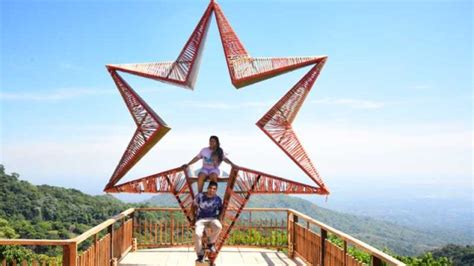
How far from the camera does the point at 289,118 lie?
26.3 feet

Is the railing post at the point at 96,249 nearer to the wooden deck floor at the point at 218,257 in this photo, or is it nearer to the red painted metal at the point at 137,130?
the red painted metal at the point at 137,130

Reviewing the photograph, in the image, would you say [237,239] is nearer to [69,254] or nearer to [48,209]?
[69,254]

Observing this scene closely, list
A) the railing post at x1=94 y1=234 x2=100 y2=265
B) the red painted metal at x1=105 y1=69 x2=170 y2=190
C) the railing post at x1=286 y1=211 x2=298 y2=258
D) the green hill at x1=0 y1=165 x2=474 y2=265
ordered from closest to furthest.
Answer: the railing post at x1=94 y1=234 x2=100 y2=265 < the red painted metal at x1=105 y1=69 x2=170 y2=190 < the railing post at x1=286 y1=211 x2=298 y2=258 < the green hill at x1=0 y1=165 x2=474 y2=265

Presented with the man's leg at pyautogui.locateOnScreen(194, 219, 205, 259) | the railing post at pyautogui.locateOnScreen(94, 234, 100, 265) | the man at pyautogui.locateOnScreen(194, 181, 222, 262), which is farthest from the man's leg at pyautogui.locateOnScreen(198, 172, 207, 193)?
the railing post at pyautogui.locateOnScreen(94, 234, 100, 265)

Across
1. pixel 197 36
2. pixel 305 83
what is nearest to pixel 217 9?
pixel 197 36

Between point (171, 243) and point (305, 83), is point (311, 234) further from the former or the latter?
point (171, 243)

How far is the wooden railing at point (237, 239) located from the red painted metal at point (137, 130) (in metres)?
0.82

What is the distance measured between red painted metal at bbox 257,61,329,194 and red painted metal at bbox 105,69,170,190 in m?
1.64

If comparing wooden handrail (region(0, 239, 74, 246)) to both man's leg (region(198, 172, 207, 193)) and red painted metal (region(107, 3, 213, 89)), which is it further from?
red painted metal (region(107, 3, 213, 89))

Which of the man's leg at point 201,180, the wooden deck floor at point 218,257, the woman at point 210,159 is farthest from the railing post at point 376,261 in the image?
the wooden deck floor at point 218,257

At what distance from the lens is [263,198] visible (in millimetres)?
104250

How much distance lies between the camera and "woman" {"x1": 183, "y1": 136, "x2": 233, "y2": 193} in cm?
750

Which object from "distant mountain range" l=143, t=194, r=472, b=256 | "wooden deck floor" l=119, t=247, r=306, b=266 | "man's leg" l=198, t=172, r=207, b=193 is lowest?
"distant mountain range" l=143, t=194, r=472, b=256

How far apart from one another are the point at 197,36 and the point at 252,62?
3.25 ft
